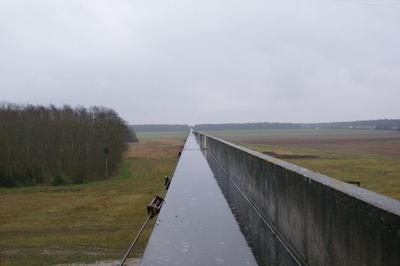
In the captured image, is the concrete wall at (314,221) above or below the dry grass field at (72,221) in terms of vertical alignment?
above

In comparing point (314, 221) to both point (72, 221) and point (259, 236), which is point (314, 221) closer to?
point (259, 236)

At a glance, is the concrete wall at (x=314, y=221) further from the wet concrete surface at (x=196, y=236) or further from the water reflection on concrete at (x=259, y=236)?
the wet concrete surface at (x=196, y=236)

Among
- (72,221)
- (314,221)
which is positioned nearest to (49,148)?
(72,221)

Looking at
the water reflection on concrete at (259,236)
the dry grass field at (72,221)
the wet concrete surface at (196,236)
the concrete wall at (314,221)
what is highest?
the concrete wall at (314,221)

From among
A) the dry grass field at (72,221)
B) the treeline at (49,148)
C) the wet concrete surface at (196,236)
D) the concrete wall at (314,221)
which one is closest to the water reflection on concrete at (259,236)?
the concrete wall at (314,221)

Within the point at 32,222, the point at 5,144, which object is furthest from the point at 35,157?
the point at 32,222

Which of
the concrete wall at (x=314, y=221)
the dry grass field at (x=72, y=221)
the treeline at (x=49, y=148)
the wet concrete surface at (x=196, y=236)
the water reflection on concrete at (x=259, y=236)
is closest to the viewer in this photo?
the concrete wall at (x=314, y=221)

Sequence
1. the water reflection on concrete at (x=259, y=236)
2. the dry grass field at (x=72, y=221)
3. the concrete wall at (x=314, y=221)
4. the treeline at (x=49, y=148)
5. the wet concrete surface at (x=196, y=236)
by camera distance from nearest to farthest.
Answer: the concrete wall at (x=314, y=221), the wet concrete surface at (x=196, y=236), the water reflection on concrete at (x=259, y=236), the dry grass field at (x=72, y=221), the treeline at (x=49, y=148)

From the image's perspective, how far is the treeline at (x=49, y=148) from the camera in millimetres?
44688

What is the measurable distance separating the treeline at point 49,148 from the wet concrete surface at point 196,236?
126ft

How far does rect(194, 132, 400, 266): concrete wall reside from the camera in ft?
9.76

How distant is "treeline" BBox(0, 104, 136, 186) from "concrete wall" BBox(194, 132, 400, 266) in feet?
130

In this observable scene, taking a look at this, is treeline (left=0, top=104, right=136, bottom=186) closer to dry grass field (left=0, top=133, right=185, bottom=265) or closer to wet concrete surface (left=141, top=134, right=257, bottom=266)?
dry grass field (left=0, top=133, right=185, bottom=265)

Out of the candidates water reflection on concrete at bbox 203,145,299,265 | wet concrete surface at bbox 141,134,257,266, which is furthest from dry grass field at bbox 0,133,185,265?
wet concrete surface at bbox 141,134,257,266
